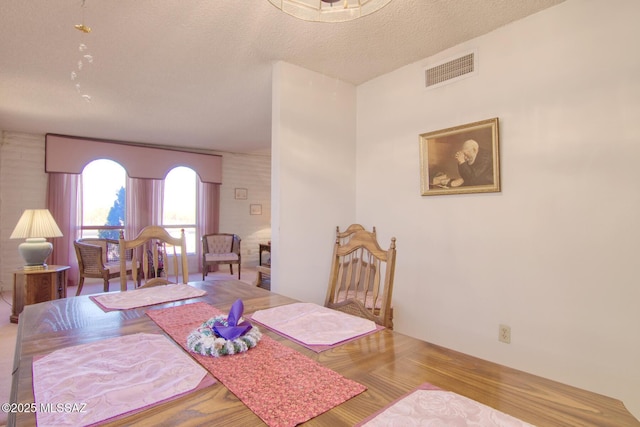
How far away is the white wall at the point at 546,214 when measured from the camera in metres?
1.79

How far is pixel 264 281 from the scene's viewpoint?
143 inches

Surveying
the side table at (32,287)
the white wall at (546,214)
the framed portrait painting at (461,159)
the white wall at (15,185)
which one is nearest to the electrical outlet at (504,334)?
the white wall at (546,214)

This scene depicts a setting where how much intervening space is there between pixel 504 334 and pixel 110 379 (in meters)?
2.30

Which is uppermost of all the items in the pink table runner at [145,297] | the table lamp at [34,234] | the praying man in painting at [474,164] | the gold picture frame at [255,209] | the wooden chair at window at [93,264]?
the praying man in painting at [474,164]

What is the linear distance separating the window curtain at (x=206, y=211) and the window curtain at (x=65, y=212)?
1903 millimetres

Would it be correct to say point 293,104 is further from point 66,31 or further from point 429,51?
point 66,31

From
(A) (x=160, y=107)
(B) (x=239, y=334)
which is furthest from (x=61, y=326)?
(A) (x=160, y=107)

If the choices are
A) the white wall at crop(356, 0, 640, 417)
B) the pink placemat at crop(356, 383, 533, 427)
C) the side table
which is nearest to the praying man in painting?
the white wall at crop(356, 0, 640, 417)

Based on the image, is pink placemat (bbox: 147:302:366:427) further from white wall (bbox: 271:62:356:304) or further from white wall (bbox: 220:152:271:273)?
white wall (bbox: 220:152:271:273)

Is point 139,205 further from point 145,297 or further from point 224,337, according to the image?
point 224,337

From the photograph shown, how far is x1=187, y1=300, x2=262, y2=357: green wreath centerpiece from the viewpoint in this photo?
3.13ft

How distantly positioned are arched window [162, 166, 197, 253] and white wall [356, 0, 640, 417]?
190 inches

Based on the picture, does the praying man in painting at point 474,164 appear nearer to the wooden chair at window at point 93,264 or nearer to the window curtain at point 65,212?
the wooden chair at window at point 93,264

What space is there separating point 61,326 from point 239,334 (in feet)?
2.31
